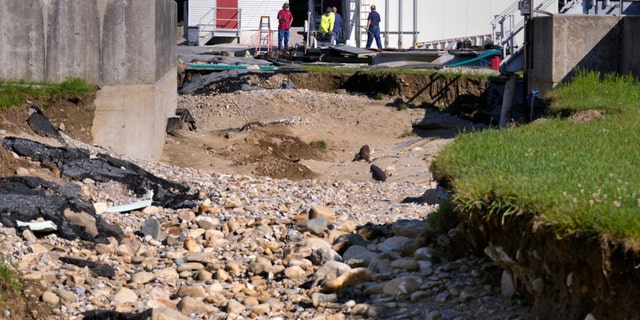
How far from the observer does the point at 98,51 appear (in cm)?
1494

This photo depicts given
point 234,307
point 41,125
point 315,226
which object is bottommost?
point 234,307

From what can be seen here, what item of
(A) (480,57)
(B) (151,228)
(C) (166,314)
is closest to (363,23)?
(A) (480,57)

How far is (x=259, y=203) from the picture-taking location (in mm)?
12289

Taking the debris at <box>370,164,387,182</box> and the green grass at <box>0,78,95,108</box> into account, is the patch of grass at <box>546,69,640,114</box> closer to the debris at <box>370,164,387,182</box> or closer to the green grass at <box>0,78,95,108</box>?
the debris at <box>370,164,387,182</box>

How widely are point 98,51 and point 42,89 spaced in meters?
0.95

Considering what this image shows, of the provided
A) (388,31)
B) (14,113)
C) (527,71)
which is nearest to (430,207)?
(14,113)

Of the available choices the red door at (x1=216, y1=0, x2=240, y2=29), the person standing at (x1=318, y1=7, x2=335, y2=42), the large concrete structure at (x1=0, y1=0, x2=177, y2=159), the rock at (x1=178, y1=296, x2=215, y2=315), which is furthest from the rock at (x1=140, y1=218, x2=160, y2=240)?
the red door at (x1=216, y1=0, x2=240, y2=29)

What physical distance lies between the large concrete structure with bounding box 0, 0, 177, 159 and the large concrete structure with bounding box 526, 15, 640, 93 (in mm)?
6244

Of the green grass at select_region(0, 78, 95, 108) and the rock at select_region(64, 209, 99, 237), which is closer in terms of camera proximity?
the rock at select_region(64, 209, 99, 237)

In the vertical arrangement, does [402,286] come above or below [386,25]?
below

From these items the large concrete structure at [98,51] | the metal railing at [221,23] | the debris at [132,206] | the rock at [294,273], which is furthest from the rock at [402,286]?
the metal railing at [221,23]

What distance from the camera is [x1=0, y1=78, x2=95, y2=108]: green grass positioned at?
46.2ft

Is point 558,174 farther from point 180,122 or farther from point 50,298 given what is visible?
point 180,122

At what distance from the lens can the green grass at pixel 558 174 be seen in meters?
6.16
